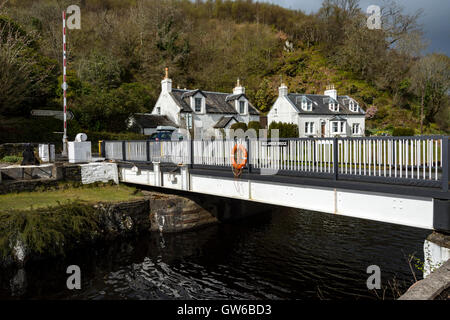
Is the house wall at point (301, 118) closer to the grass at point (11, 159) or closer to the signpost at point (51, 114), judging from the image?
the signpost at point (51, 114)

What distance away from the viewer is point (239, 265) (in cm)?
1160

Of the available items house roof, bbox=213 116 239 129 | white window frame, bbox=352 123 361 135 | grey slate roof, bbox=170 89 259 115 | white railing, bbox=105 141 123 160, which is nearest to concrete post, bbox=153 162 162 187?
white railing, bbox=105 141 123 160

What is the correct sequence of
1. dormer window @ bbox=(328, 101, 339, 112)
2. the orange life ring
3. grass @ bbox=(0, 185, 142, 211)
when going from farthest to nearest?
dormer window @ bbox=(328, 101, 339, 112) < grass @ bbox=(0, 185, 142, 211) < the orange life ring

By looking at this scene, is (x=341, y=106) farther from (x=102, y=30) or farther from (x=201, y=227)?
(x=102, y=30)

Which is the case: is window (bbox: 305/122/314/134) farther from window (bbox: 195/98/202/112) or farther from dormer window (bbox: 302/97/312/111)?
window (bbox: 195/98/202/112)

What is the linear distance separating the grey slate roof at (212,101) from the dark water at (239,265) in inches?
951

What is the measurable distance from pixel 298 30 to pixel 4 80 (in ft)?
227


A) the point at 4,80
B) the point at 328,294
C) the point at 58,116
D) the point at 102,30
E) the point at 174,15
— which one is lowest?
the point at 328,294

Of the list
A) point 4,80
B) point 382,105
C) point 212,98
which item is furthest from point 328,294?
point 382,105

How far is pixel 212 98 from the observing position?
41.7 meters

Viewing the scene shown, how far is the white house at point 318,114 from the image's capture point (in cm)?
4072

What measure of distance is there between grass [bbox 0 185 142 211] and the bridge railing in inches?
92.0

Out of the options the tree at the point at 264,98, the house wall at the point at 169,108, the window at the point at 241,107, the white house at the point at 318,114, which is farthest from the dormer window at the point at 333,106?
the house wall at the point at 169,108

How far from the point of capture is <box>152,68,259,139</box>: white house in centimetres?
3692
